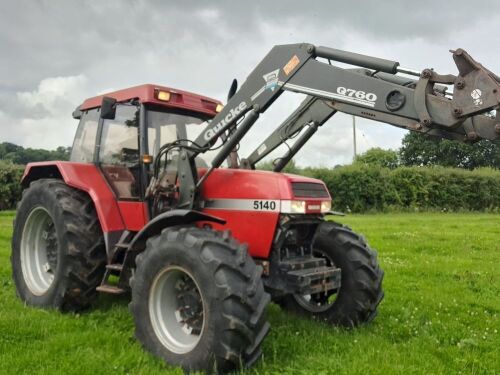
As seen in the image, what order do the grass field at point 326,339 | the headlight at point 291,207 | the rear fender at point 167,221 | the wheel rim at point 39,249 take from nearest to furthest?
1. the grass field at point 326,339
2. the rear fender at point 167,221
3. the headlight at point 291,207
4. the wheel rim at point 39,249

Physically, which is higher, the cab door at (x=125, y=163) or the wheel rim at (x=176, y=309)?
the cab door at (x=125, y=163)

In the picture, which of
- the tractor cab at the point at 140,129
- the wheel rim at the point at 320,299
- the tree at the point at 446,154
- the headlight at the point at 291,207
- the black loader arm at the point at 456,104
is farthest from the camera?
the tree at the point at 446,154

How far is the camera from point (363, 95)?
13.7 feet

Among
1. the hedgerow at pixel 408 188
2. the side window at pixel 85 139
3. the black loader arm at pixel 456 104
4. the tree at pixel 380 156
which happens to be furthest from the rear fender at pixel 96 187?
the tree at pixel 380 156

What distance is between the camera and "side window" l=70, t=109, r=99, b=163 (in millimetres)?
6176

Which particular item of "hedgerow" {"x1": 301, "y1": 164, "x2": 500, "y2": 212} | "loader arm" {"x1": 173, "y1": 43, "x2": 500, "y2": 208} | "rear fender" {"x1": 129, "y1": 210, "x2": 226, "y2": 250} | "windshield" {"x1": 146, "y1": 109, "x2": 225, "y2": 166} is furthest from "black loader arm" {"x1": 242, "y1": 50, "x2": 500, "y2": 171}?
"hedgerow" {"x1": 301, "y1": 164, "x2": 500, "y2": 212}

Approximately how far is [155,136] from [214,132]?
2.94 ft

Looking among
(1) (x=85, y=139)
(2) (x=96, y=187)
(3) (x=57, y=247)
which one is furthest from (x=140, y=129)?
(3) (x=57, y=247)

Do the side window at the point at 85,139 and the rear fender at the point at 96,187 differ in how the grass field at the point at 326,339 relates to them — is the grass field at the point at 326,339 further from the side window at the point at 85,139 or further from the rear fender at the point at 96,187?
the side window at the point at 85,139

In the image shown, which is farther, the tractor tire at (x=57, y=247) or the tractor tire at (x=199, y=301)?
the tractor tire at (x=57, y=247)

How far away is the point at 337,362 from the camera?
428 cm

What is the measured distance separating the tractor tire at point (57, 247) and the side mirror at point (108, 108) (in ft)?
3.28

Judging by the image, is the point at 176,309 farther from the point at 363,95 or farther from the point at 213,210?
the point at 363,95

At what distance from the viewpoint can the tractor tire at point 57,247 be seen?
5.36m
